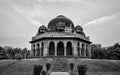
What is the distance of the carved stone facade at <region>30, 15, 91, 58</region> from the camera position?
35.2 m

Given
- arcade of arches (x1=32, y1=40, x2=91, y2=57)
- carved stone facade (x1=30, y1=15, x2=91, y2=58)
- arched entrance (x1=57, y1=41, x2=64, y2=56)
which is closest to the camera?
arcade of arches (x1=32, y1=40, x2=91, y2=57)

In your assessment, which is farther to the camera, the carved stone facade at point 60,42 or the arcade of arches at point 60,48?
the carved stone facade at point 60,42

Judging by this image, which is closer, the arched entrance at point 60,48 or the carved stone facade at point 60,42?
the carved stone facade at point 60,42

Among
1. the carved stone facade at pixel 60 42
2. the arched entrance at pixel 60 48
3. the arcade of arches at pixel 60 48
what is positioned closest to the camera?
the arcade of arches at pixel 60 48

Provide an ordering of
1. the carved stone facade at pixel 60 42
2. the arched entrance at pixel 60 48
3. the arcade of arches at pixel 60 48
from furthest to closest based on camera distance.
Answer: the arched entrance at pixel 60 48 < the carved stone facade at pixel 60 42 < the arcade of arches at pixel 60 48

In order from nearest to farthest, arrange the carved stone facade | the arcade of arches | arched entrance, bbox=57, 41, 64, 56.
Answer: the arcade of arches < the carved stone facade < arched entrance, bbox=57, 41, 64, 56

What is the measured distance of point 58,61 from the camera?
26281 millimetres

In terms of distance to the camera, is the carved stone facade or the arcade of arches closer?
the arcade of arches

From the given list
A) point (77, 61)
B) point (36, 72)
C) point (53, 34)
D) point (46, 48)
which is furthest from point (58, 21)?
point (36, 72)

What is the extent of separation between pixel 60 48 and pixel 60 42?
216cm

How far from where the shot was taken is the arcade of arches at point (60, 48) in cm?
3500

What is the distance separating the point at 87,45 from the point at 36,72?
32.0m

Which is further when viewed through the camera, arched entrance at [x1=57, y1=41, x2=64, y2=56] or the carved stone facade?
arched entrance at [x1=57, y1=41, x2=64, y2=56]

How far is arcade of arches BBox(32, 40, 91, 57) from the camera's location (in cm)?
3500
